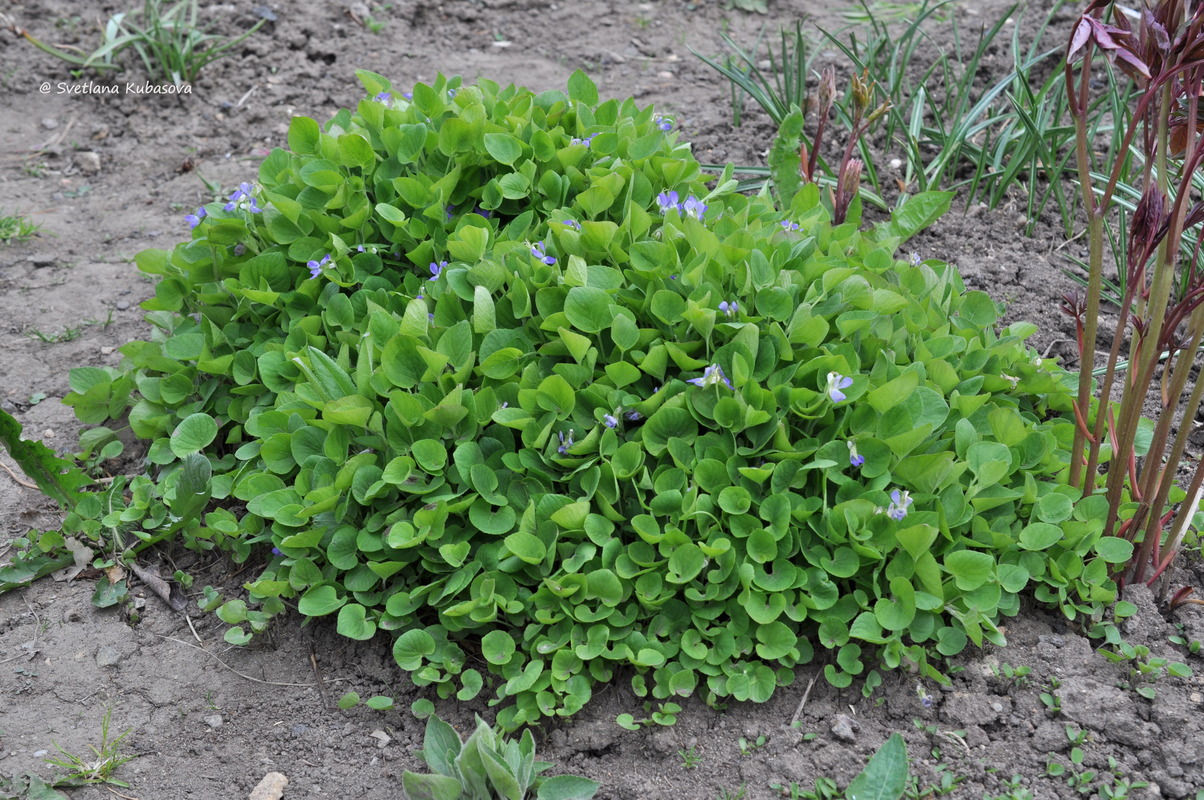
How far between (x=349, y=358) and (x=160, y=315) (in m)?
0.90

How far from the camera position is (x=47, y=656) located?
7.39 feet

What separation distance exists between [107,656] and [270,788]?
598 mm

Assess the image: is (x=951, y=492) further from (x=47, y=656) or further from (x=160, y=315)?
(x=160, y=315)

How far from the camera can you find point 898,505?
200 centimetres

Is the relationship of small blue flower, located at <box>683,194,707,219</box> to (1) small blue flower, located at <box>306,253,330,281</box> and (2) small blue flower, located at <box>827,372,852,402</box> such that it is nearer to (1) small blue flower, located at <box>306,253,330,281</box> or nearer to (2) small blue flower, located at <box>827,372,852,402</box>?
(2) small blue flower, located at <box>827,372,852,402</box>

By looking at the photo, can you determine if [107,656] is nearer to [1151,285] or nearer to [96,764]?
[96,764]

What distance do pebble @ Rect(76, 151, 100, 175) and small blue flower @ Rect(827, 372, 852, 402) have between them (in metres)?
3.66

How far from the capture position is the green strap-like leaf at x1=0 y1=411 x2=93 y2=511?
246 cm

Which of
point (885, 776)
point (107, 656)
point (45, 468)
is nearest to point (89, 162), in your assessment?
point (45, 468)

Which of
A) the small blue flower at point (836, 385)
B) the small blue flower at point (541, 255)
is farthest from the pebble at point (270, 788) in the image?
the small blue flower at point (836, 385)

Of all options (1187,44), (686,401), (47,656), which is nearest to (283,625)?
(47,656)

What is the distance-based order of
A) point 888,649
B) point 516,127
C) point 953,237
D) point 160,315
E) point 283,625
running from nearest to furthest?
1. point 888,649
2. point 283,625
3. point 516,127
4. point 160,315
5. point 953,237

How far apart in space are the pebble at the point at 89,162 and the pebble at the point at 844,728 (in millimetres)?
3948

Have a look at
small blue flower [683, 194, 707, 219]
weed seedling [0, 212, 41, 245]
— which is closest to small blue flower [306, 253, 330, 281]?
small blue flower [683, 194, 707, 219]
